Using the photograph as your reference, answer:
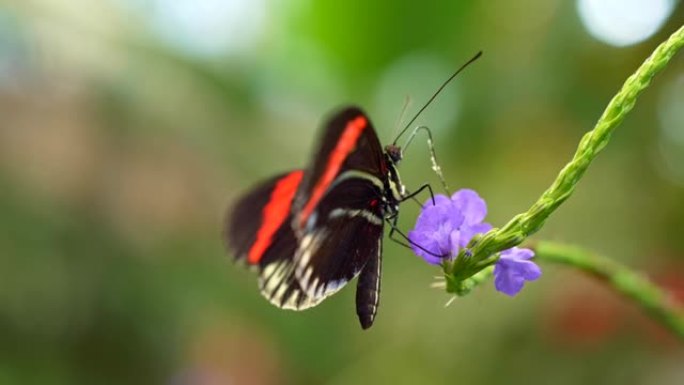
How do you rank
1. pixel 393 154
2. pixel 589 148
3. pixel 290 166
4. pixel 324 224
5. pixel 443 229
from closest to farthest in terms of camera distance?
1. pixel 589 148
2. pixel 443 229
3. pixel 324 224
4. pixel 393 154
5. pixel 290 166

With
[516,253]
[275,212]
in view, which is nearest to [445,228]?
[516,253]

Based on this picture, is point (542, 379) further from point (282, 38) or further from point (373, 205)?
point (282, 38)

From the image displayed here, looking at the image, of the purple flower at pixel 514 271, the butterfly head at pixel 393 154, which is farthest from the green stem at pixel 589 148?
the butterfly head at pixel 393 154

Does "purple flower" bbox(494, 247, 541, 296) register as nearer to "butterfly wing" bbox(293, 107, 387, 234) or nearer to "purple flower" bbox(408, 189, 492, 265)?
"purple flower" bbox(408, 189, 492, 265)

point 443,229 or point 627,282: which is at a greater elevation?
point 443,229

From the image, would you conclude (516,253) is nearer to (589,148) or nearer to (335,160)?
(589,148)

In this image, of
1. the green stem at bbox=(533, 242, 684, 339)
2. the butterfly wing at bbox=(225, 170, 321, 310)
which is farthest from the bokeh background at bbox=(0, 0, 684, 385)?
the butterfly wing at bbox=(225, 170, 321, 310)
